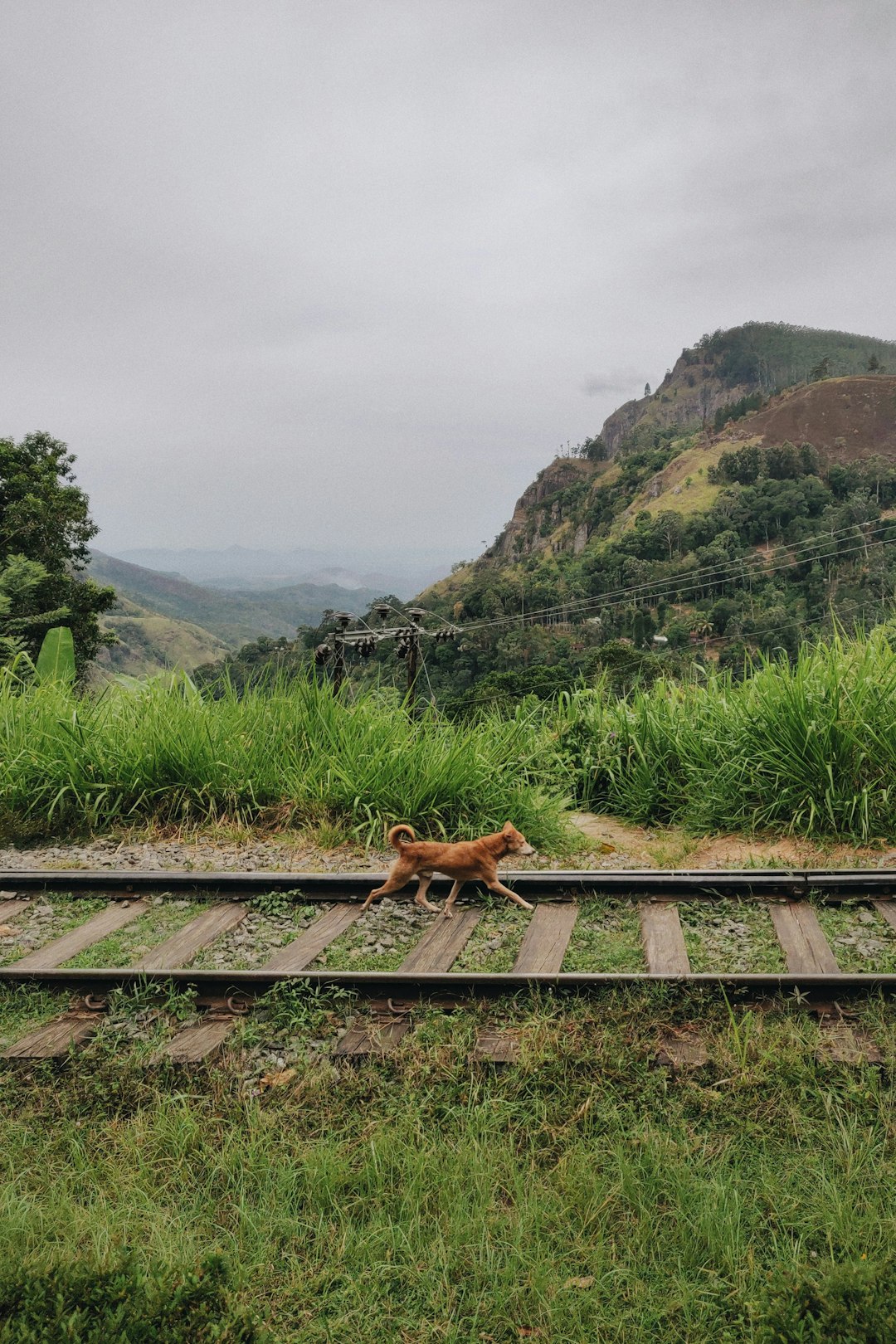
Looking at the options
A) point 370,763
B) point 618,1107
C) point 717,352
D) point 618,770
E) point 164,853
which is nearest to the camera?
point 618,1107

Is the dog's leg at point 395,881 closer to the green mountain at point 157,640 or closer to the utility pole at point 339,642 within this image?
the utility pole at point 339,642

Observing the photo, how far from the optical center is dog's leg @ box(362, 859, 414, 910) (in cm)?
359

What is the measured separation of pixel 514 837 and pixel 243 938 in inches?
46.3

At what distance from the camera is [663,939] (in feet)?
10.6

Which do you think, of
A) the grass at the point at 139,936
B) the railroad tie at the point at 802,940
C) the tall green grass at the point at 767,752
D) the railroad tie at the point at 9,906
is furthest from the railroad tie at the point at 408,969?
the tall green grass at the point at 767,752

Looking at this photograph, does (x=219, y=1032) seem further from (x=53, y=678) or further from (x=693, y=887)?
(x=53, y=678)

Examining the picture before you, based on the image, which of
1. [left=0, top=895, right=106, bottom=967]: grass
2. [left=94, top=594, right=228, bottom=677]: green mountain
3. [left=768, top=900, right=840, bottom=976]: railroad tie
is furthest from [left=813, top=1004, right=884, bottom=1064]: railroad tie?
[left=94, top=594, right=228, bottom=677]: green mountain

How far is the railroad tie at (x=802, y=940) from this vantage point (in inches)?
118

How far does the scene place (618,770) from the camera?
19.4 feet

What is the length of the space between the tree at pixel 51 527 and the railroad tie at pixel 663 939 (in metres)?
24.7

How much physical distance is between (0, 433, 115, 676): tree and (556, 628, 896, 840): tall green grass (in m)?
22.8

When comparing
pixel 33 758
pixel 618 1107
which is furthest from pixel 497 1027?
pixel 33 758

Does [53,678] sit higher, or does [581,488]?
[581,488]

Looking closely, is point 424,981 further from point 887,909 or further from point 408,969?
point 887,909
